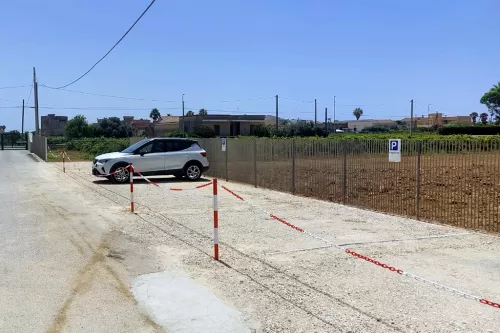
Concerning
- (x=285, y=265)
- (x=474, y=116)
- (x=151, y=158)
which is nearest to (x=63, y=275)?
(x=285, y=265)

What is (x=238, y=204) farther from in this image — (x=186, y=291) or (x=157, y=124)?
Result: (x=157, y=124)

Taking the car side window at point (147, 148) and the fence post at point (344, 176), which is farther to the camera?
the car side window at point (147, 148)

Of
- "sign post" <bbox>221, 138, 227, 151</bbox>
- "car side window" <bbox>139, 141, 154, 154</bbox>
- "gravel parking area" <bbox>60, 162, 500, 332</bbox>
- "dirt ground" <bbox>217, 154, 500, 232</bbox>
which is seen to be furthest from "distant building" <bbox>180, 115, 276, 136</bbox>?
"gravel parking area" <bbox>60, 162, 500, 332</bbox>

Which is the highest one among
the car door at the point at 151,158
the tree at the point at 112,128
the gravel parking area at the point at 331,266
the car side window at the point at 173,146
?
the tree at the point at 112,128

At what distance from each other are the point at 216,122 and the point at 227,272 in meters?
80.8

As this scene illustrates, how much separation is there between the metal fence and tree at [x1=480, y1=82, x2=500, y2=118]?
331ft

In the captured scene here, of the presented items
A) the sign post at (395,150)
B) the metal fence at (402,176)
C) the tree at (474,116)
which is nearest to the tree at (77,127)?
the metal fence at (402,176)

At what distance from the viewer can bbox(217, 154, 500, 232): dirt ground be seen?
10.3 m

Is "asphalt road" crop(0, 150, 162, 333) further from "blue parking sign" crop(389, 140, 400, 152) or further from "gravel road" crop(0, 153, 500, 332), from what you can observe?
"blue parking sign" crop(389, 140, 400, 152)

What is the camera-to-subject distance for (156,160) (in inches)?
792

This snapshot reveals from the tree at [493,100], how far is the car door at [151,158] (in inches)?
3960

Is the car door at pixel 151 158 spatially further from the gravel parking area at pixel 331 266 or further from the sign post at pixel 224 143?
the gravel parking area at pixel 331 266

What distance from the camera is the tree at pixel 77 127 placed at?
87.6 m

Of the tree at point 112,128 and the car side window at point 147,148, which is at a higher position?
the tree at point 112,128
